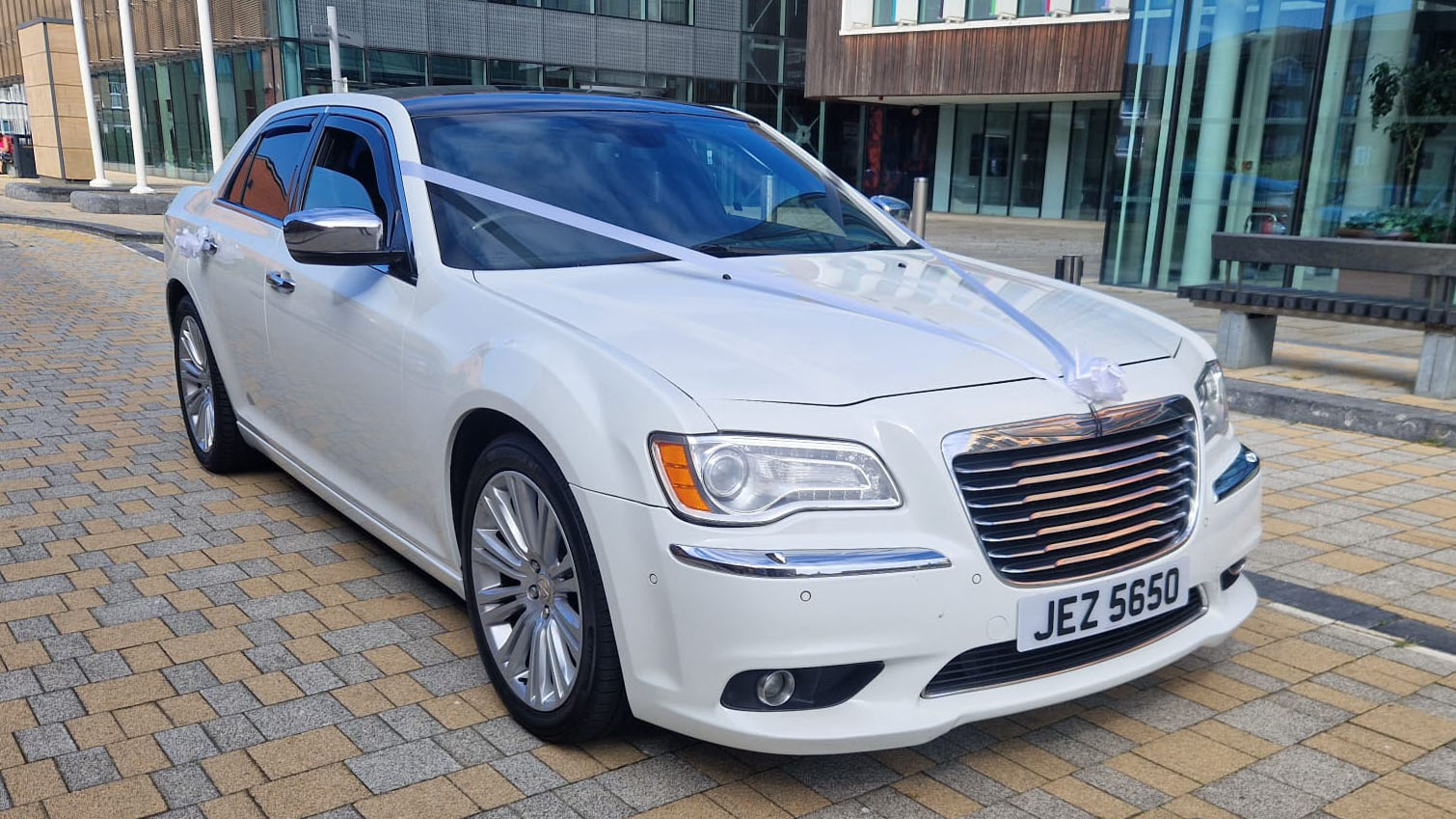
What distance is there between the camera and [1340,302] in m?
7.79

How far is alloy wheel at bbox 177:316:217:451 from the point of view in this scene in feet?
18.0

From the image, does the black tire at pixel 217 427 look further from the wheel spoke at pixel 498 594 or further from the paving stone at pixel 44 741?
the wheel spoke at pixel 498 594

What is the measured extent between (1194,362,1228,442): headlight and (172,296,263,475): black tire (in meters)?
3.98

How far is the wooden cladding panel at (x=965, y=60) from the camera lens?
2927 cm

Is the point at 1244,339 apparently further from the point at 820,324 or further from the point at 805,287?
the point at 820,324

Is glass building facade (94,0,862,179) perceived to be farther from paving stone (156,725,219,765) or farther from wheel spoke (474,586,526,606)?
paving stone (156,725,219,765)

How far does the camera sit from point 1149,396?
120 inches

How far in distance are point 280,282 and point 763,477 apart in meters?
2.51

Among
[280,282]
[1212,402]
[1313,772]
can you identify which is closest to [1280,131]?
[1212,402]

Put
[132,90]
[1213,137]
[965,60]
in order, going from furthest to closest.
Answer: [965,60] < [132,90] < [1213,137]

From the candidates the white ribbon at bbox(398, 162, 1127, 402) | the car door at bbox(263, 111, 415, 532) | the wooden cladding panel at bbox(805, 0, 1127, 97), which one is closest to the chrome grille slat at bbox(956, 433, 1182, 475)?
the white ribbon at bbox(398, 162, 1127, 402)

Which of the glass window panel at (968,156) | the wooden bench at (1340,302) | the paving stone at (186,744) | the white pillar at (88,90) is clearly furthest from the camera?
the glass window panel at (968,156)

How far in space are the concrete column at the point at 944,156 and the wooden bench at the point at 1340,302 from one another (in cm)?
2951

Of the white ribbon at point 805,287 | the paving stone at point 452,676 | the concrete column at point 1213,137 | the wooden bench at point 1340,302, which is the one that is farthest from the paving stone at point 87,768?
the concrete column at point 1213,137
